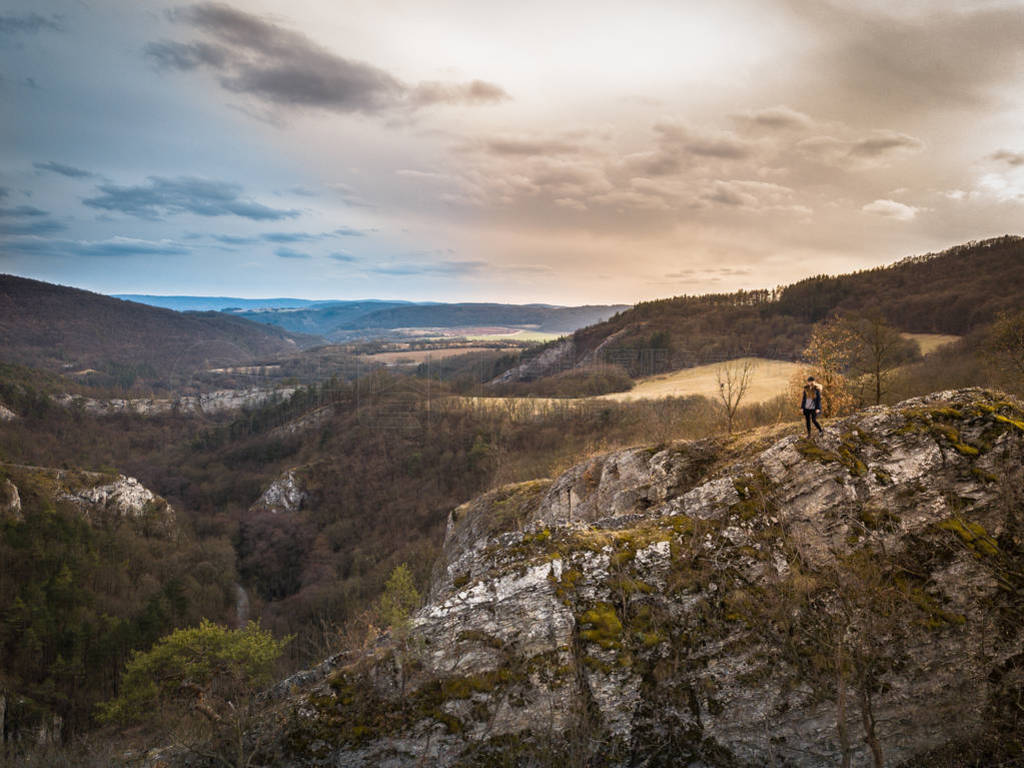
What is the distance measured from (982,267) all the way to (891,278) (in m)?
25.9

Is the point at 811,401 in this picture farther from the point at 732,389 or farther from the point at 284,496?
the point at 284,496

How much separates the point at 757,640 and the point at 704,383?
274 feet

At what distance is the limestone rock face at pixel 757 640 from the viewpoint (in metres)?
9.24

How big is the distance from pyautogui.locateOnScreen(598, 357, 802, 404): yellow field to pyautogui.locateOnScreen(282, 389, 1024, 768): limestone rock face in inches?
2174

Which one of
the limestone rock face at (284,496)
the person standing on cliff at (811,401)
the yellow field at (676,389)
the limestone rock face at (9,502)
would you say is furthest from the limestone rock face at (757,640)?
the limestone rock face at (284,496)

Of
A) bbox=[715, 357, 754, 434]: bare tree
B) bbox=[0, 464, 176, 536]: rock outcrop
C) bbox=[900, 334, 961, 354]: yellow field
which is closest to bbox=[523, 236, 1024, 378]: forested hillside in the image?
bbox=[900, 334, 961, 354]: yellow field

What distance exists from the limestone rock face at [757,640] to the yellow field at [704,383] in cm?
5522

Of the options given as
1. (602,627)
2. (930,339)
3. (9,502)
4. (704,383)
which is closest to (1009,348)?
(602,627)

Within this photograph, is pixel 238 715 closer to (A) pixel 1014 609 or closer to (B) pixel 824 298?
(A) pixel 1014 609

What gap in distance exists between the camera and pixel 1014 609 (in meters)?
9.44

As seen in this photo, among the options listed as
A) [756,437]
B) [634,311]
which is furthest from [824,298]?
[756,437]

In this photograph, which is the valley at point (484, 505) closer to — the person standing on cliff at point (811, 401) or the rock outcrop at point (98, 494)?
the rock outcrop at point (98, 494)

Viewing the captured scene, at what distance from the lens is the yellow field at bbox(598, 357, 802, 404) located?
223ft

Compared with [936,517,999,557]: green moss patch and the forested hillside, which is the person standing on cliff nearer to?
[936,517,999,557]: green moss patch
